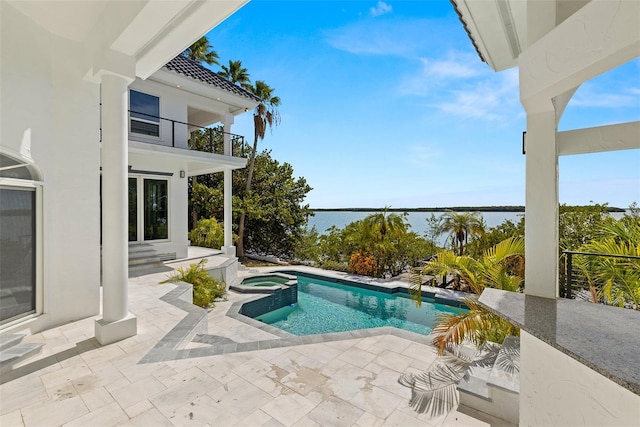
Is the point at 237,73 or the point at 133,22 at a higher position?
the point at 237,73

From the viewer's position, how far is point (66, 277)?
17.9ft

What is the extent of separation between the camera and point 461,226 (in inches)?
496

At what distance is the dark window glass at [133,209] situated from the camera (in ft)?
35.2

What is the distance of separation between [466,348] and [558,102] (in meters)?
4.40

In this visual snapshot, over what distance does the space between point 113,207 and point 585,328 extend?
20.3 feet

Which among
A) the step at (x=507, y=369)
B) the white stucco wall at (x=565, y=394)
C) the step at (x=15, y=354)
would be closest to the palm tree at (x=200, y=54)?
the step at (x=15, y=354)

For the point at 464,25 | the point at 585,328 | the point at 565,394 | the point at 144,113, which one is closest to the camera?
the point at 565,394

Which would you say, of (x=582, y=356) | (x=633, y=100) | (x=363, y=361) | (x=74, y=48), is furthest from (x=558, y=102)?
(x=74, y=48)

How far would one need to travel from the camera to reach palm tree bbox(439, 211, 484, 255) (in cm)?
1221

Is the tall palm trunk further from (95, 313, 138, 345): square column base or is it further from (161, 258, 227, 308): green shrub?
(95, 313, 138, 345): square column base

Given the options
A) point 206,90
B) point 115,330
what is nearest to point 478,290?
point 115,330

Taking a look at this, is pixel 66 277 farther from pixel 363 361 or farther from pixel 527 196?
pixel 527 196

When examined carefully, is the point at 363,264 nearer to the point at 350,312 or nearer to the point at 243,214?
the point at 350,312

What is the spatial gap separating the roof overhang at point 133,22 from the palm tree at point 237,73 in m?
12.9
